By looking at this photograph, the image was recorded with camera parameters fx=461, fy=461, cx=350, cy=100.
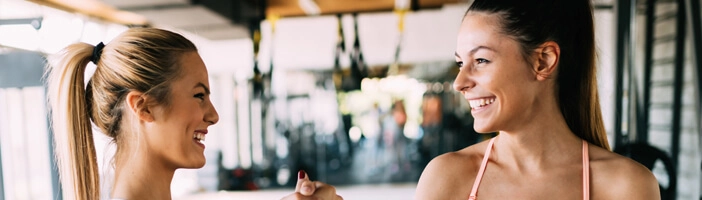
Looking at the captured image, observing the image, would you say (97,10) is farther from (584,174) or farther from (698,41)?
(698,41)

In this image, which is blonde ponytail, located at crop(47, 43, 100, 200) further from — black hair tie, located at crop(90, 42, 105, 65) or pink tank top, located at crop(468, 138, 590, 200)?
pink tank top, located at crop(468, 138, 590, 200)

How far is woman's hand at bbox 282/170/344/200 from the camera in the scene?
1055 millimetres

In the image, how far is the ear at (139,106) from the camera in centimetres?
109

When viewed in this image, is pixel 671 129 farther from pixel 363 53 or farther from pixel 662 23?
pixel 363 53

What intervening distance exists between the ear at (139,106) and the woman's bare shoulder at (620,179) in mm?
1062

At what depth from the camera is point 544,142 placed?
1136mm

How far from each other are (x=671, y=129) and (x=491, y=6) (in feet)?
6.53

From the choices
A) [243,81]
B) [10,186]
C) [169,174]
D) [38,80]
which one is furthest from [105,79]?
[243,81]

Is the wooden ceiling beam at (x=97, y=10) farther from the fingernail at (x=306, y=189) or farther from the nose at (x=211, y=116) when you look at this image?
the fingernail at (x=306, y=189)

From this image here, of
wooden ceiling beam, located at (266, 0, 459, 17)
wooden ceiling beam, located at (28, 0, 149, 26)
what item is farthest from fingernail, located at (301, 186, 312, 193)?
wooden ceiling beam, located at (266, 0, 459, 17)

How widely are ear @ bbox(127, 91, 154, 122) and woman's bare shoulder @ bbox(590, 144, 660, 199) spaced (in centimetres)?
106

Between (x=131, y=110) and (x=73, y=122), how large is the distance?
147 millimetres

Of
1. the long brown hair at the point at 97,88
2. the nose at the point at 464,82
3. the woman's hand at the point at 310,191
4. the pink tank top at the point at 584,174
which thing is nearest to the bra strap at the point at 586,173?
the pink tank top at the point at 584,174

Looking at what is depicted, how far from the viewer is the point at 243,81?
5.07 meters
